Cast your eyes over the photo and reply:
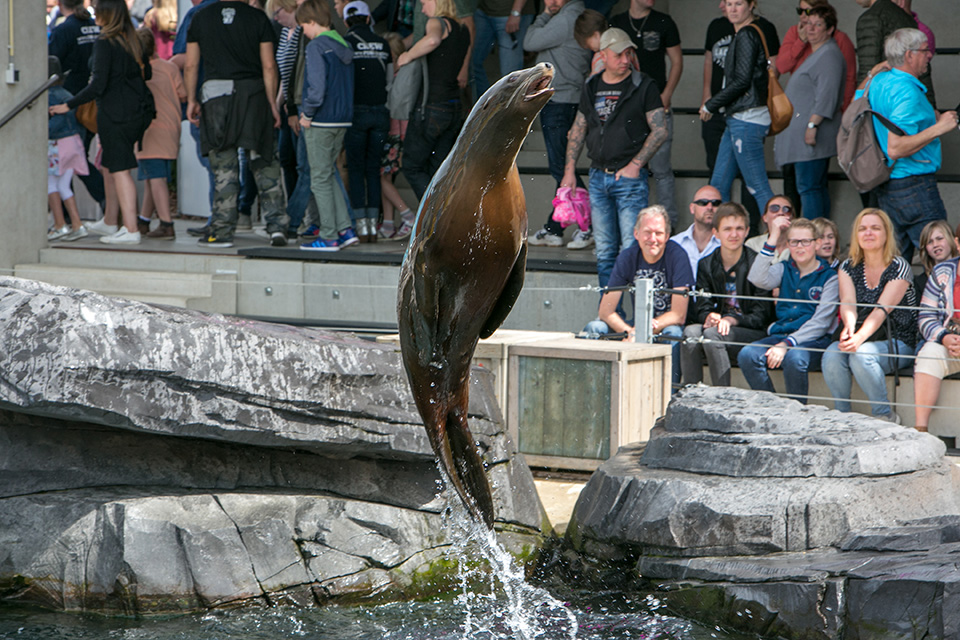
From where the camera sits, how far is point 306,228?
11.0 metres

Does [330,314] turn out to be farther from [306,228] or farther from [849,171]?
[849,171]

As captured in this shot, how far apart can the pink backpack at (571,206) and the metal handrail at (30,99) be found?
502cm

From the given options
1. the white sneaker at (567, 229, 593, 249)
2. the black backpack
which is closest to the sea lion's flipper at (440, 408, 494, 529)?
the black backpack

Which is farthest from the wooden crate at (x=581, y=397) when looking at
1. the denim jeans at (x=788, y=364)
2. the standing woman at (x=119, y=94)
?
the standing woman at (x=119, y=94)

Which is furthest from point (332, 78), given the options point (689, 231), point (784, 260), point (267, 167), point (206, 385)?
point (206, 385)

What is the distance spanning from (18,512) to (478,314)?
3.25 meters

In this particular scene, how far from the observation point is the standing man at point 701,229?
8203mm

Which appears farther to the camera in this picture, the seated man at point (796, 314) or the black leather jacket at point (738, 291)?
the black leather jacket at point (738, 291)

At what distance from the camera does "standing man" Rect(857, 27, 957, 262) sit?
7.76 m

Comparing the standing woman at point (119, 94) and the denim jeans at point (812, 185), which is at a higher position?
the standing woman at point (119, 94)

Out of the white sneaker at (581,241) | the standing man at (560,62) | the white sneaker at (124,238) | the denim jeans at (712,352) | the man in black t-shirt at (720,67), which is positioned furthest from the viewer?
the white sneaker at (124,238)

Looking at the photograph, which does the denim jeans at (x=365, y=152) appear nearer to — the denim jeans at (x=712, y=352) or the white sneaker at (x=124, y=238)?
the white sneaker at (x=124, y=238)

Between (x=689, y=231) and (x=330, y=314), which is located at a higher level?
(x=689, y=231)

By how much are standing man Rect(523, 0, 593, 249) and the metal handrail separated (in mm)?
4441
